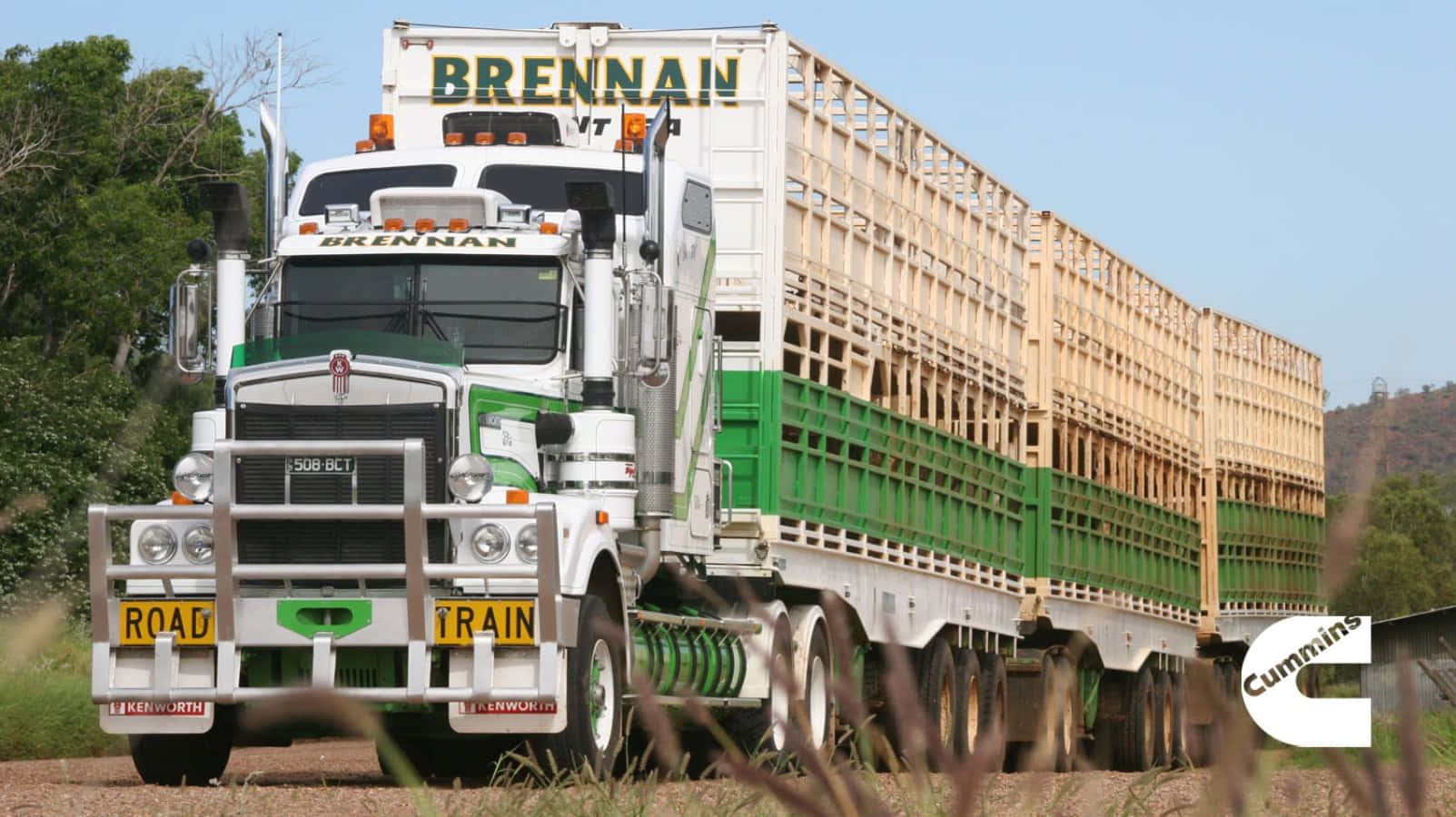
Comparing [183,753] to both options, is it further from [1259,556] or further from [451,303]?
[1259,556]

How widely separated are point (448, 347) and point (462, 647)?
5.19 feet

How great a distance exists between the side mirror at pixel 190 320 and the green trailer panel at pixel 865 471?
3724mm

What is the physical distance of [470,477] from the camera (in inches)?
407

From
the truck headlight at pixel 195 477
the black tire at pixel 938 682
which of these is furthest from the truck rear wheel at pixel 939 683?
the truck headlight at pixel 195 477

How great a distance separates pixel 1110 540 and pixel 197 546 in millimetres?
13725

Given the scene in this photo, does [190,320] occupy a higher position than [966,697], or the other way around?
[190,320]

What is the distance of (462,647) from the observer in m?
10.1

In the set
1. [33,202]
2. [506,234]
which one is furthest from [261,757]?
[33,202]

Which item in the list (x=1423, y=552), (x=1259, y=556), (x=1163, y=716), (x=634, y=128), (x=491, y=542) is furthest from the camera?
(x=1423, y=552)

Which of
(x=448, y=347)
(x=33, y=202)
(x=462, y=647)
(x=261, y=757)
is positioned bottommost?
(x=261, y=757)

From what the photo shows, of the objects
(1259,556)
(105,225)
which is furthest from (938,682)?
(105,225)

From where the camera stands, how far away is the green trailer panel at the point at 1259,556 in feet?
91.4

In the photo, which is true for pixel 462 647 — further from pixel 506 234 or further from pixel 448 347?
pixel 506 234

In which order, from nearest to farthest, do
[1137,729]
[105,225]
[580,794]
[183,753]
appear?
[580,794] < [183,753] < [1137,729] < [105,225]
